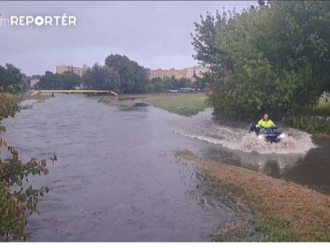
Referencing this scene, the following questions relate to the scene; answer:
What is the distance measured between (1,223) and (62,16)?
11.3 feet

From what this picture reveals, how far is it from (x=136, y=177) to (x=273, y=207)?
3.94 meters

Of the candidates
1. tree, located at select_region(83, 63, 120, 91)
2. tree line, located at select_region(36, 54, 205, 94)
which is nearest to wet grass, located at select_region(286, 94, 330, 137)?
tree line, located at select_region(36, 54, 205, 94)

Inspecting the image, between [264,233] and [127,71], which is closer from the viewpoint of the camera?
[264,233]

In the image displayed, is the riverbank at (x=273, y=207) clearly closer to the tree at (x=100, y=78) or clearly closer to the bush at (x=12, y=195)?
the bush at (x=12, y=195)

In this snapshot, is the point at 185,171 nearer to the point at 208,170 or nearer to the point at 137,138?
the point at 208,170

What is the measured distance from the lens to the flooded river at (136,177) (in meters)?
6.82

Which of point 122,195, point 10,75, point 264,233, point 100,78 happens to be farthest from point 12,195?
point 100,78

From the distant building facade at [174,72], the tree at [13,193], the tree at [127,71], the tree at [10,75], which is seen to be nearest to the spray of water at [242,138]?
the tree at [10,75]

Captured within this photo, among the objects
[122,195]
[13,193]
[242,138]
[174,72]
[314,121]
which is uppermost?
[174,72]

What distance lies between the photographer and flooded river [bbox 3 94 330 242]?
682cm

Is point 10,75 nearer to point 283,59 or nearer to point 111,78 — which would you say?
point 283,59

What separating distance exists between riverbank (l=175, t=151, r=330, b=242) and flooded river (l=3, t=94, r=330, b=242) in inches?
20.8

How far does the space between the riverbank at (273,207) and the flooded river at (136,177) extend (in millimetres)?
529

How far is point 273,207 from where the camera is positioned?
25.1 feet
